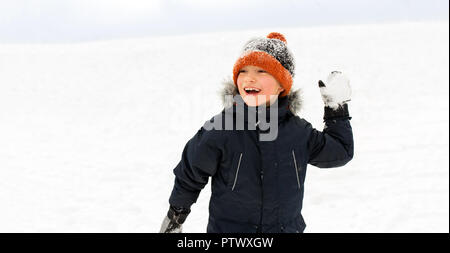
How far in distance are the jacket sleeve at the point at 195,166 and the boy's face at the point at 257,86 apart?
23 cm

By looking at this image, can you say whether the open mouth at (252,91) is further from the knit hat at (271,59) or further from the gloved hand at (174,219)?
the gloved hand at (174,219)

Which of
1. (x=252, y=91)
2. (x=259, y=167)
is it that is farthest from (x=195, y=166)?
(x=252, y=91)

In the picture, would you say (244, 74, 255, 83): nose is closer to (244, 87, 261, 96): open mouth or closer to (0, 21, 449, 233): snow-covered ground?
(244, 87, 261, 96): open mouth

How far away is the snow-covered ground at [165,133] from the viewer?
4062 millimetres

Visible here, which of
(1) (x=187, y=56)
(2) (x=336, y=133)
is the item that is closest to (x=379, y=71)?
(1) (x=187, y=56)

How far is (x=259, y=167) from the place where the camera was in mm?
1688

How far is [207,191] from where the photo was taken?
15.5 ft

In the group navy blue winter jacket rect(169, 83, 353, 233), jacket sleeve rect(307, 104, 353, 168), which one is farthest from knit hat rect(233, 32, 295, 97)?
jacket sleeve rect(307, 104, 353, 168)

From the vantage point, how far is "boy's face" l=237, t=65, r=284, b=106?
1687 millimetres

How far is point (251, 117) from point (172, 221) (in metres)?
0.68

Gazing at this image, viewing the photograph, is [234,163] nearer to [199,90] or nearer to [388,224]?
[388,224]

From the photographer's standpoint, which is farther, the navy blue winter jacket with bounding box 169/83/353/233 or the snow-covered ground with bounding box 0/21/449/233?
the snow-covered ground with bounding box 0/21/449/233
